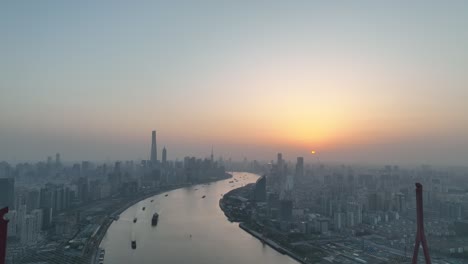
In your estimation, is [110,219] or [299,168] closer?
[110,219]

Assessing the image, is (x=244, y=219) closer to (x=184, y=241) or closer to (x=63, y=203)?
(x=184, y=241)

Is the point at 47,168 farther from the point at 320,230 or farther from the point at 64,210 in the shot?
the point at 320,230

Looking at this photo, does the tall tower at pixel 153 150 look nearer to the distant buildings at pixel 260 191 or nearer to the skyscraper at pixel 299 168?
the skyscraper at pixel 299 168

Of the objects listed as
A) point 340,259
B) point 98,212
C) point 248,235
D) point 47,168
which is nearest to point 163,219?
Result: point 98,212

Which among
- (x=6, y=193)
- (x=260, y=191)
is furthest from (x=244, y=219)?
(x=6, y=193)

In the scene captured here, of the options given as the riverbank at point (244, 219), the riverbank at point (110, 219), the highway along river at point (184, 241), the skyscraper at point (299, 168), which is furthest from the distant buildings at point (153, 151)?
the highway along river at point (184, 241)

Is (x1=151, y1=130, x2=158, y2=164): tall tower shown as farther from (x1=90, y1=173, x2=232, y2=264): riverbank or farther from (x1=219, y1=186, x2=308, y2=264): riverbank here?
(x1=219, y1=186, x2=308, y2=264): riverbank

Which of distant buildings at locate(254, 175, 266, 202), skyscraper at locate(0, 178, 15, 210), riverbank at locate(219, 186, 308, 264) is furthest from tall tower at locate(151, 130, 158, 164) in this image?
skyscraper at locate(0, 178, 15, 210)

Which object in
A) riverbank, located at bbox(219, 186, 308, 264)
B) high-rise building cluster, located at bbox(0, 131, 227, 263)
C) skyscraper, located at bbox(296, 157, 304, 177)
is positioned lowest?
riverbank, located at bbox(219, 186, 308, 264)
